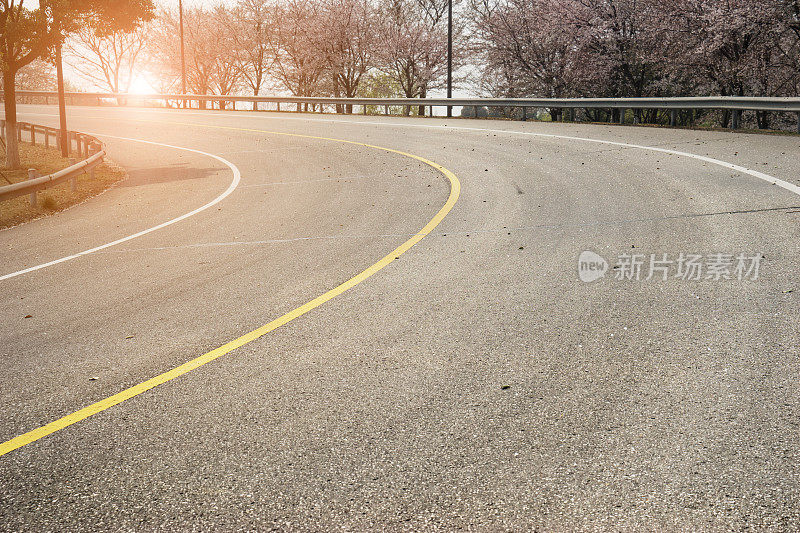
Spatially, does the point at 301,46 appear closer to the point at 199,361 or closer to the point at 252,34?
the point at 252,34

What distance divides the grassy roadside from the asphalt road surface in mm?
2391

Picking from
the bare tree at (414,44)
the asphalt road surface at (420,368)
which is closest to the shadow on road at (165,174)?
the asphalt road surface at (420,368)

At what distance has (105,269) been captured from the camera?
8164mm

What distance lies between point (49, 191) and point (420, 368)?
1438 cm

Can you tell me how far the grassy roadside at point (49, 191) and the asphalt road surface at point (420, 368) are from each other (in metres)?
2.39

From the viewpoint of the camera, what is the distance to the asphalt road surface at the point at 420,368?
321 cm

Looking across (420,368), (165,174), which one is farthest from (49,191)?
(420,368)

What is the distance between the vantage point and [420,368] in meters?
4.72

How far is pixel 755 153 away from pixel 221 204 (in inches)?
418

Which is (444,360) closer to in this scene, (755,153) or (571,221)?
(571,221)

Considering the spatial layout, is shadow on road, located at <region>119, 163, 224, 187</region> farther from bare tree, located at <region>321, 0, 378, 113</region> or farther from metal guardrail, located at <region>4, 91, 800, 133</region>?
bare tree, located at <region>321, 0, 378, 113</region>

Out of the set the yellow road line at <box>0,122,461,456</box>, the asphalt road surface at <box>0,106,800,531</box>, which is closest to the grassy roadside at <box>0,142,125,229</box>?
the asphalt road surface at <box>0,106,800,531</box>

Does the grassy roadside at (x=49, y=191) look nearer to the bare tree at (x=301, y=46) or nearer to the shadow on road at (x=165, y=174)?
the shadow on road at (x=165, y=174)

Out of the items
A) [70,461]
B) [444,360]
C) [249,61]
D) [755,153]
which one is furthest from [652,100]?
[249,61]
